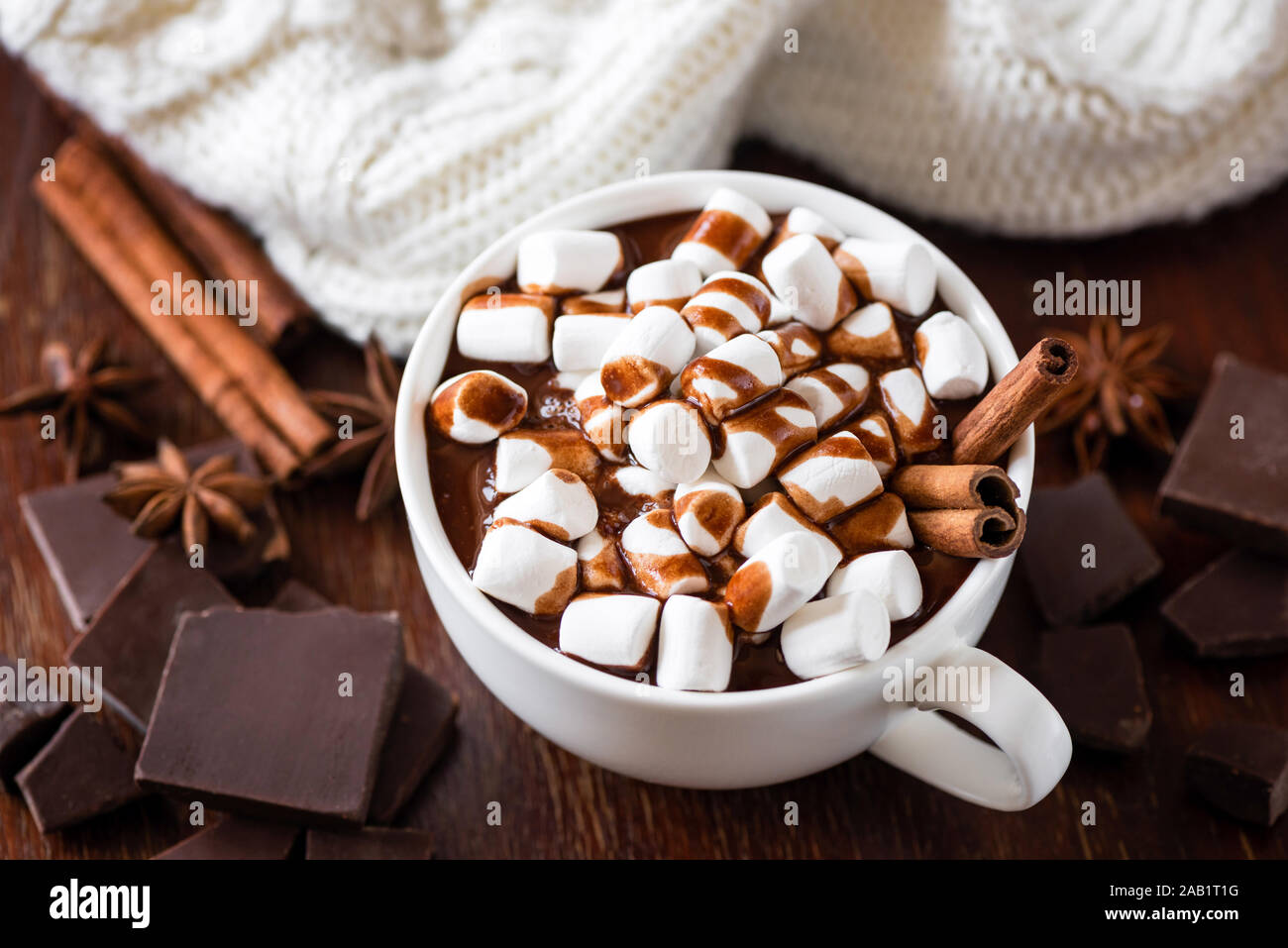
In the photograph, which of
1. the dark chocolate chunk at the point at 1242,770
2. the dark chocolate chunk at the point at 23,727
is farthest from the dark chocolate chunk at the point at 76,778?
the dark chocolate chunk at the point at 1242,770

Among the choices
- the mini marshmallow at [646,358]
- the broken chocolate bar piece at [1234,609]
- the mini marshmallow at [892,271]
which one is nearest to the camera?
the mini marshmallow at [646,358]

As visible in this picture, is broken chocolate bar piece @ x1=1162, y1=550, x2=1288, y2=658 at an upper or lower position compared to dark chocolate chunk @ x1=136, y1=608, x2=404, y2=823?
upper

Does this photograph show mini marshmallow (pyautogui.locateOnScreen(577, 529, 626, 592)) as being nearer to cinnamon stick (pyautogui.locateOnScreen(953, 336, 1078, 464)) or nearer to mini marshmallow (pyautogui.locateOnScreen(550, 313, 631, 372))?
mini marshmallow (pyautogui.locateOnScreen(550, 313, 631, 372))

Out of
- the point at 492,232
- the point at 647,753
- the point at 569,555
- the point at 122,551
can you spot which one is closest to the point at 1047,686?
the point at 647,753

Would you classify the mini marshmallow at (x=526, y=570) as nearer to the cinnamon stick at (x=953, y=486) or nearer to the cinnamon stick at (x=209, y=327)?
the cinnamon stick at (x=953, y=486)

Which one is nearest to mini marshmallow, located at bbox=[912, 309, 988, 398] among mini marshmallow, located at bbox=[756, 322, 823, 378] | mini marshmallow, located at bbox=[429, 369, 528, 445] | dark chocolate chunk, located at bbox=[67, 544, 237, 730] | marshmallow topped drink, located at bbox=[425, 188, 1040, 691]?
marshmallow topped drink, located at bbox=[425, 188, 1040, 691]

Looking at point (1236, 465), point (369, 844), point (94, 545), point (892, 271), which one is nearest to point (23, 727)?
point (94, 545)
